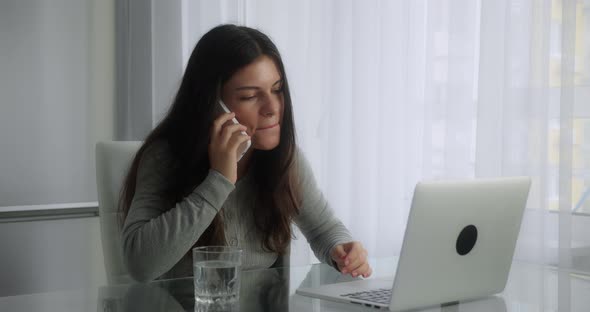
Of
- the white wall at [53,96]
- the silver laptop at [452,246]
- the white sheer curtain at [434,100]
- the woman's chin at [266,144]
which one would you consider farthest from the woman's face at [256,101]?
the white wall at [53,96]

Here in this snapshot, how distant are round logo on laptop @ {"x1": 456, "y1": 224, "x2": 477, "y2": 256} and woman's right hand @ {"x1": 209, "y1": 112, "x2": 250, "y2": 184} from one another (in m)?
0.55

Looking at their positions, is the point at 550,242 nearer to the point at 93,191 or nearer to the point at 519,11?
the point at 519,11

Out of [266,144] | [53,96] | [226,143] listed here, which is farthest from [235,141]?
[53,96]

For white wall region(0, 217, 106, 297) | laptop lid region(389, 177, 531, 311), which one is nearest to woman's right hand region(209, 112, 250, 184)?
laptop lid region(389, 177, 531, 311)

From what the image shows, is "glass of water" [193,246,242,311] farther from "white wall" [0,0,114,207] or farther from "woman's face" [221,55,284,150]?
"white wall" [0,0,114,207]

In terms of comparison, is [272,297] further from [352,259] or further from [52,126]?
[52,126]

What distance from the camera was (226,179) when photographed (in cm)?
152

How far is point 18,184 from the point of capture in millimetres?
3043

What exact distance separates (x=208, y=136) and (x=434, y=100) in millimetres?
1044

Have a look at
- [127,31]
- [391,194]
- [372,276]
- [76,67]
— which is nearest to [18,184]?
[76,67]

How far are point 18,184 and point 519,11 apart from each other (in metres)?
2.17

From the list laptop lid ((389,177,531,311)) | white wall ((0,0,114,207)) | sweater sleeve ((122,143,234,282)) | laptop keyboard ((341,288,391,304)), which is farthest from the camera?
white wall ((0,0,114,207))

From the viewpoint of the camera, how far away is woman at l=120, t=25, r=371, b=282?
1.49 meters

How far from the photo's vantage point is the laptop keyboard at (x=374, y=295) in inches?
48.6
